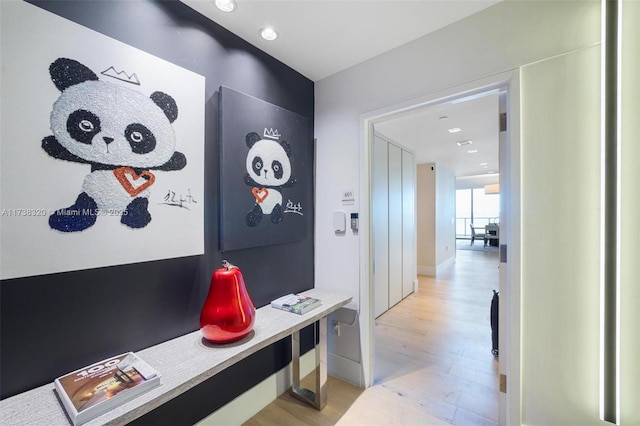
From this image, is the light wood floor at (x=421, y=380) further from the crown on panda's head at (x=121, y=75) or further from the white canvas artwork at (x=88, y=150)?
the crown on panda's head at (x=121, y=75)

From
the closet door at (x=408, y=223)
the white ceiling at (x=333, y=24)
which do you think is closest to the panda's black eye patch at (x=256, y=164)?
the white ceiling at (x=333, y=24)

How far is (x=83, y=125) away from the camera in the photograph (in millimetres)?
1092

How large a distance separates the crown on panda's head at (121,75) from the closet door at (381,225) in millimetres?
2542

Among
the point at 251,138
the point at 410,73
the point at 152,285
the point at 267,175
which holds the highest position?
the point at 410,73

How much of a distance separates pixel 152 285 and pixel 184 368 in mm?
461

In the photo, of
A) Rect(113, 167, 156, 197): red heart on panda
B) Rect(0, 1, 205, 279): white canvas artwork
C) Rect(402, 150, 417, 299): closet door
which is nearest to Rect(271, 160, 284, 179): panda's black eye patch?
Rect(0, 1, 205, 279): white canvas artwork

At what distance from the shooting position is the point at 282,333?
4.59 feet

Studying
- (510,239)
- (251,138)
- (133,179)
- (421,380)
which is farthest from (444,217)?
(133,179)

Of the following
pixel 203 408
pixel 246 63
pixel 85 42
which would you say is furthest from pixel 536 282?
pixel 85 42

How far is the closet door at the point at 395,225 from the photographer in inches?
145

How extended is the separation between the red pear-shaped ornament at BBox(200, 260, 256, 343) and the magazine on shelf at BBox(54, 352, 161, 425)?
11.0 inches

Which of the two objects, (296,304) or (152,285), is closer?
(152,285)

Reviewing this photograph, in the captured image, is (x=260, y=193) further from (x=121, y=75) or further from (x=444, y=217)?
(x=444, y=217)

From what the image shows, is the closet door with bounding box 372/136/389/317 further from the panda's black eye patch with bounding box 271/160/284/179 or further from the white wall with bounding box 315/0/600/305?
the panda's black eye patch with bounding box 271/160/284/179
